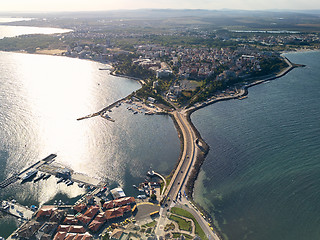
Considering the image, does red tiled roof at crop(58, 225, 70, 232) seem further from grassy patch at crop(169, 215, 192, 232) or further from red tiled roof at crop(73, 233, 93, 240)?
grassy patch at crop(169, 215, 192, 232)

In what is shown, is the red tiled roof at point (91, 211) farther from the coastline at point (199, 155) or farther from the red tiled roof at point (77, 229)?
the coastline at point (199, 155)

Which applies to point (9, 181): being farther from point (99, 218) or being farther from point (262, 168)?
point (262, 168)

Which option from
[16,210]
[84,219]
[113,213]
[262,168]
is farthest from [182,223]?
[16,210]

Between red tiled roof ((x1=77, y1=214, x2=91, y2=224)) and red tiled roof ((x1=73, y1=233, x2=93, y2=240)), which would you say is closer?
red tiled roof ((x1=73, y1=233, x2=93, y2=240))

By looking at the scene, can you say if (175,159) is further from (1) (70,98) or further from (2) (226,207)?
(1) (70,98)

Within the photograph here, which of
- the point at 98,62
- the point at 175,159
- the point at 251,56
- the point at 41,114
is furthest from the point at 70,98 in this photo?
the point at 251,56

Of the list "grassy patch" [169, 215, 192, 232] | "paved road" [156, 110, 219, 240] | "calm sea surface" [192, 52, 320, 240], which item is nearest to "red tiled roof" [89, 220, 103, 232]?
"paved road" [156, 110, 219, 240]
